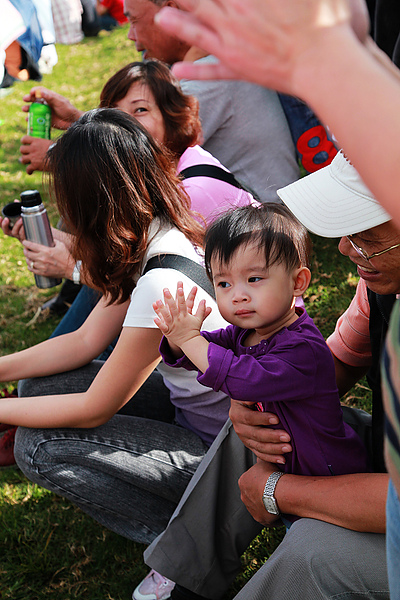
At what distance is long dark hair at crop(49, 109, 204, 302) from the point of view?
1.85 metres

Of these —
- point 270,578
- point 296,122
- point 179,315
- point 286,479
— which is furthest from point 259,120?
point 270,578

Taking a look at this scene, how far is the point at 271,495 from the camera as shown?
1.59 m

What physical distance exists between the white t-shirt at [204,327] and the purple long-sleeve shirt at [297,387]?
0.18 metres

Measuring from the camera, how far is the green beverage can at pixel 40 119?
11.4 ft

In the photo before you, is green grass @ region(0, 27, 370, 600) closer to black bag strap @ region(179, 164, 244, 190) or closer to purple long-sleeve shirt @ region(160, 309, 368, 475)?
black bag strap @ region(179, 164, 244, 190)

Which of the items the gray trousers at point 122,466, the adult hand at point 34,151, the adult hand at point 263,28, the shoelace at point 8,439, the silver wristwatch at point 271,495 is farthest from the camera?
the adult hand at point 34,151

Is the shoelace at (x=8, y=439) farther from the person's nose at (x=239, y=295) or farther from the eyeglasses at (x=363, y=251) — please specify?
the eyeglasses at (x=363, y=251)

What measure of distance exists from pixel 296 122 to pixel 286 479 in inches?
83.4

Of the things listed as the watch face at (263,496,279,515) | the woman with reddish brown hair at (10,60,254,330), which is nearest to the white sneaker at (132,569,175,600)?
the watch face at (263,496,279,515)

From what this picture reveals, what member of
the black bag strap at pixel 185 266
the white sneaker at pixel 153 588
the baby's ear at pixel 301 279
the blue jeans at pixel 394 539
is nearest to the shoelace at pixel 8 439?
the white sneaker at pixel 153 588

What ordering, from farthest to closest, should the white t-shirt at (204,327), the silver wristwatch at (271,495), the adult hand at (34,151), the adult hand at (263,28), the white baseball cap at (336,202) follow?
1. the adult hand at (34,151)
2. the white t-shirt at (204,327)
3. the silver wristwatch at (271,495)
4. the white baseball cap at (336,202)
5. the adult hand at (263,28)

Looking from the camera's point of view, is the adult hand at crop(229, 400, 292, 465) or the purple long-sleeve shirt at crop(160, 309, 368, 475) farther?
the adult hand at crop(229, 400, 292, 465)

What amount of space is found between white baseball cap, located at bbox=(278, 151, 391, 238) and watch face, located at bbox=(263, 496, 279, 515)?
28.3 inches

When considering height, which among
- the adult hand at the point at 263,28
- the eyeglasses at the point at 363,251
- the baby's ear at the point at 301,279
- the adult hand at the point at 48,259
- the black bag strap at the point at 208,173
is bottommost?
the adult hand at the point at 48,259
